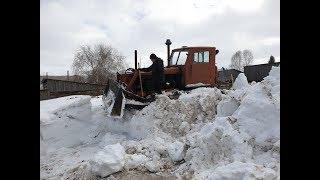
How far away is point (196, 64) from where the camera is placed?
1038 centimetres

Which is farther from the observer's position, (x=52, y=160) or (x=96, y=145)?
(x=96, y=145)

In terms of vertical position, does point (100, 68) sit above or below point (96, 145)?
above

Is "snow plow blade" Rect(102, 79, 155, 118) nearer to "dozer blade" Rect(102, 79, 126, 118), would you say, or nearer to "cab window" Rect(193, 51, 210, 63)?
"dozer blade" Rect(102, 79, 126, 118)

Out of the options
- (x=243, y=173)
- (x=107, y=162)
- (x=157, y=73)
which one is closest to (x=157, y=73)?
(x=157, y=73)

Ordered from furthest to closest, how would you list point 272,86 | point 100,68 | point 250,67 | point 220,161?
1. point 100,68
2. point 250,67
3. point 272,86
4. point 220,161

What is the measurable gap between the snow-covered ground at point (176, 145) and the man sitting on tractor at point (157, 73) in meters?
1.03

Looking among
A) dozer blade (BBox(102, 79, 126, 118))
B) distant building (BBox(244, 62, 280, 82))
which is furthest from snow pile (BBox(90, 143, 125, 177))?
distant building (BBox(244, 62, 280, 82))

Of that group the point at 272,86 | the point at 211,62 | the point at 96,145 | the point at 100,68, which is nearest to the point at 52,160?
the point at 96,145

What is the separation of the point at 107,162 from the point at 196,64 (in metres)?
5.52

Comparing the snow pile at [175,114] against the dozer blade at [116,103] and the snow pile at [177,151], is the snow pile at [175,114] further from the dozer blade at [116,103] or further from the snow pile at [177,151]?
the snow pile at [177,151]

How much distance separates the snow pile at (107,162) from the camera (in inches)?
214
